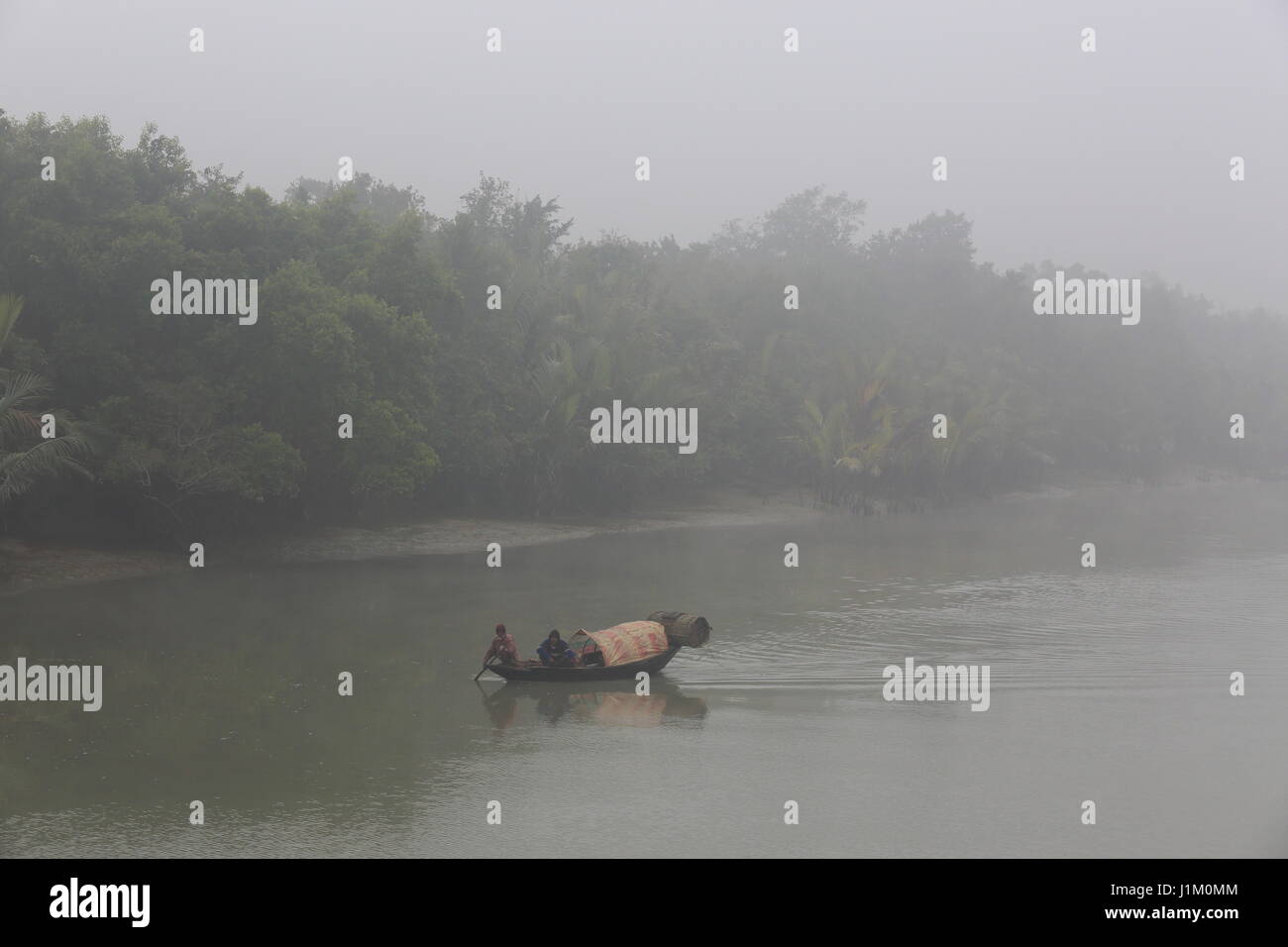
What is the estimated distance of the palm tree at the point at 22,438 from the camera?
21.9m

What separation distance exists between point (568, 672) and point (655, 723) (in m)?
2.17

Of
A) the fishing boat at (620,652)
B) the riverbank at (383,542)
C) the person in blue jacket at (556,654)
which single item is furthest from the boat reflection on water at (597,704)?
the riverbank at (383,542)

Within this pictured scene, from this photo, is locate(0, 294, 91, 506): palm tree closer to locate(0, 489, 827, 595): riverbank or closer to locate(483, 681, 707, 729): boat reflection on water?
locate(0, 489, 827, 595): riverbank

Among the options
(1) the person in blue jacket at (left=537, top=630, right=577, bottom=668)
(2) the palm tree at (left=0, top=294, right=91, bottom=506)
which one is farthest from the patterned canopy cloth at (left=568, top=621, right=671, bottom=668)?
(2) the palm tree at (left=0, top=294, right=91, bottom=506)

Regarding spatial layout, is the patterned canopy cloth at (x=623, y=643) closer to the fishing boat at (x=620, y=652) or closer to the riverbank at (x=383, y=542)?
the fishing boat at (x=620, y=652)

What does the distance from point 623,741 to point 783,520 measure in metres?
28.1

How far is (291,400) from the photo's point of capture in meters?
28.2

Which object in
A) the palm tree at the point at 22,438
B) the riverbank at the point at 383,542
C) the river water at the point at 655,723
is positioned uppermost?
the palm tree at the point at 22,438

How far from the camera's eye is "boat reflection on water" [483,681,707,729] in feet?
51.4

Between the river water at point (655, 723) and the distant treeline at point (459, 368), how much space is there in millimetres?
3245

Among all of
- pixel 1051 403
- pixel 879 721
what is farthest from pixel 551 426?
pixel 1051 403

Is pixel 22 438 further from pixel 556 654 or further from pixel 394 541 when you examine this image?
pixel 556 654
